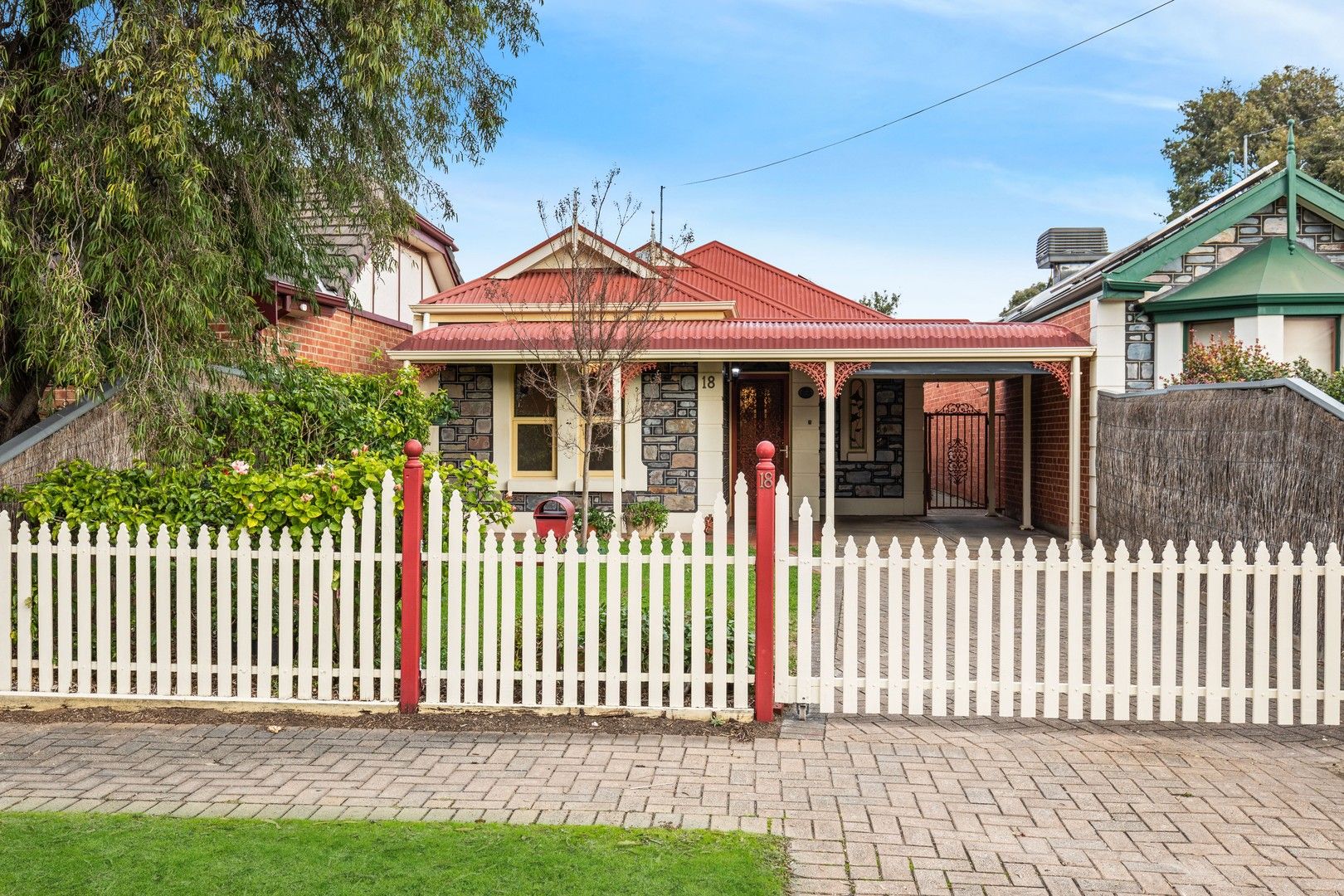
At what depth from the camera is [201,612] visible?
17.9ft

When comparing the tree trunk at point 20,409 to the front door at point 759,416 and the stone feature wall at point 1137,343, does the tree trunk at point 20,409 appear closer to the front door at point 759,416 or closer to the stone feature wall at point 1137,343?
the front door at point 759,416

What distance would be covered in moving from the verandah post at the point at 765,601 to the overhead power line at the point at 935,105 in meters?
10.2

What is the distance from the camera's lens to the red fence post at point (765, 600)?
17.5 feet

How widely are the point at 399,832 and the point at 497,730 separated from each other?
1.43 metres

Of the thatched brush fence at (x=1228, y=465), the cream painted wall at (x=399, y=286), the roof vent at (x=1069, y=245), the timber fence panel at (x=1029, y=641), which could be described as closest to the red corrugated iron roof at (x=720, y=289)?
the cream painted wall at (x=399, y=286)

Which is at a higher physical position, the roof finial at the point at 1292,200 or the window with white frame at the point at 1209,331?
the roof finial at the point at 1292,200

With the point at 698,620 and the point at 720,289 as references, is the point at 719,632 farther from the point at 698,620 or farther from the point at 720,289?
the point at 720,289

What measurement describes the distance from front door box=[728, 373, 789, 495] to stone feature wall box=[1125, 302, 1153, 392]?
5.47 metres

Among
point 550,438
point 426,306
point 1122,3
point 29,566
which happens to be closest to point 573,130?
point 426,306

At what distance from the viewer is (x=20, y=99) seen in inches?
244

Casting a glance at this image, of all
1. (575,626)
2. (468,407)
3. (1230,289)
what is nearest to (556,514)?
(468,407)

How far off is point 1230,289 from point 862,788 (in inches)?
457

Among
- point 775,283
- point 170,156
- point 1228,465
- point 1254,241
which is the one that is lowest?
point 1228,465

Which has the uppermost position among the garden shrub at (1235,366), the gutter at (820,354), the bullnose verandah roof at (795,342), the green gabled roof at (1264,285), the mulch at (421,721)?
the green gabled roof at (1264,285)
